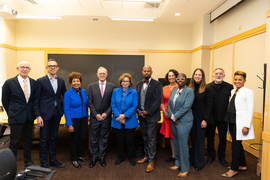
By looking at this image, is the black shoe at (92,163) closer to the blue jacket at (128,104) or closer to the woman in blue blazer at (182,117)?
the blue jacket at (128,104)

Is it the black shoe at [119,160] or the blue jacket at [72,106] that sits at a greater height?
the blue jacket at [72,106]

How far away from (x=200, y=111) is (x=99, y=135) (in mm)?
1720

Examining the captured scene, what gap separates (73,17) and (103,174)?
4748 millimetres

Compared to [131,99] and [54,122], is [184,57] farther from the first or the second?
[54,122]

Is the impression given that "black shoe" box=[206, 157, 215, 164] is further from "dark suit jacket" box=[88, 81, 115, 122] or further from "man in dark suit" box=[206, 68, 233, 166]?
"dark suit jacket" box=[88, 81, 115, 122]

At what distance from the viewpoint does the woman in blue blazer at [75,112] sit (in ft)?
9.29

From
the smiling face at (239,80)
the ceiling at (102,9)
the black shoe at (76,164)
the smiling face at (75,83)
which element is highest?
the ceiling at (102,9)

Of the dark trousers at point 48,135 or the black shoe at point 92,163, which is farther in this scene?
the black shoe at point 92,163

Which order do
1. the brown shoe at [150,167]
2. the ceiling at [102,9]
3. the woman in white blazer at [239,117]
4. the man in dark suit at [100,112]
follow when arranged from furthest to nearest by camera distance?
the ceiling at [102,9] < the man in dark suit at [100,112] < the brown shoe at [150,167] < the woman in white blazer at [239,117]

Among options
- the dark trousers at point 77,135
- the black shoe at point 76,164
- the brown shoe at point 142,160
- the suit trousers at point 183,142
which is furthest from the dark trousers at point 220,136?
the black shoe at point 76,164

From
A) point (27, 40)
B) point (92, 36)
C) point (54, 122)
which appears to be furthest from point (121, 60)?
point (54, 122)

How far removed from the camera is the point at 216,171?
286 centimetres

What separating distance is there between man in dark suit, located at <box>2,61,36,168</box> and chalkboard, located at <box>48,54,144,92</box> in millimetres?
3437

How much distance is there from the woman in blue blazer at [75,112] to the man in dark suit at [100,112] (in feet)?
0.43
